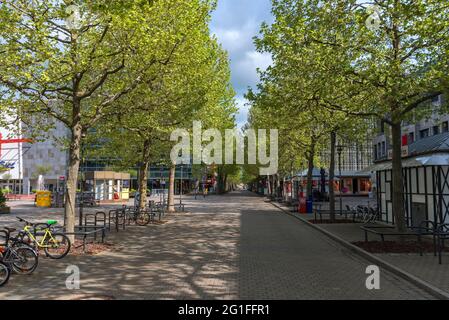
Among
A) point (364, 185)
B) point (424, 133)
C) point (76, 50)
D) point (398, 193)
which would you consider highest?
point (424, 133)

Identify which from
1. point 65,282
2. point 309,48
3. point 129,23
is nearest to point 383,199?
point 309,48

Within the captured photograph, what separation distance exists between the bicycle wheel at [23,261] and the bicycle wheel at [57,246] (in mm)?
1943

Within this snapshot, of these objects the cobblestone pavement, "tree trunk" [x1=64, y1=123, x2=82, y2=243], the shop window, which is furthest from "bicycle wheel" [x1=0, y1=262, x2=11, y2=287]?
the shop window

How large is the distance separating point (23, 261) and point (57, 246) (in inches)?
92.1

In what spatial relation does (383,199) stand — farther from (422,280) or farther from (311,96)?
(422,280)

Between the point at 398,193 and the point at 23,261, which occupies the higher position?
the point at 398,193

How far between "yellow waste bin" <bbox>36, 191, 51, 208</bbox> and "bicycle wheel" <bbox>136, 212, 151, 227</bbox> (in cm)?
1719

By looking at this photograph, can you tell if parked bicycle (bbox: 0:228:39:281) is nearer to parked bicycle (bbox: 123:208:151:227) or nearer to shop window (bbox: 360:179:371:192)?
parked bicycle (bbox: 123:208:151:227)

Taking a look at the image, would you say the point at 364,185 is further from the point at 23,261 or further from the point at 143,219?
the point at 23,261

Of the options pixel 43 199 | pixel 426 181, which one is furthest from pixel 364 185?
pixel 426 181

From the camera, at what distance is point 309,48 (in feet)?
42.9

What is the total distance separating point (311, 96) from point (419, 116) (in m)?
3.50

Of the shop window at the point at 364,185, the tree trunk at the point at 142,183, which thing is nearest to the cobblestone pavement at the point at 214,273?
the tree trunk at the point at 142,183

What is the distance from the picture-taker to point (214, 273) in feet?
30.9
